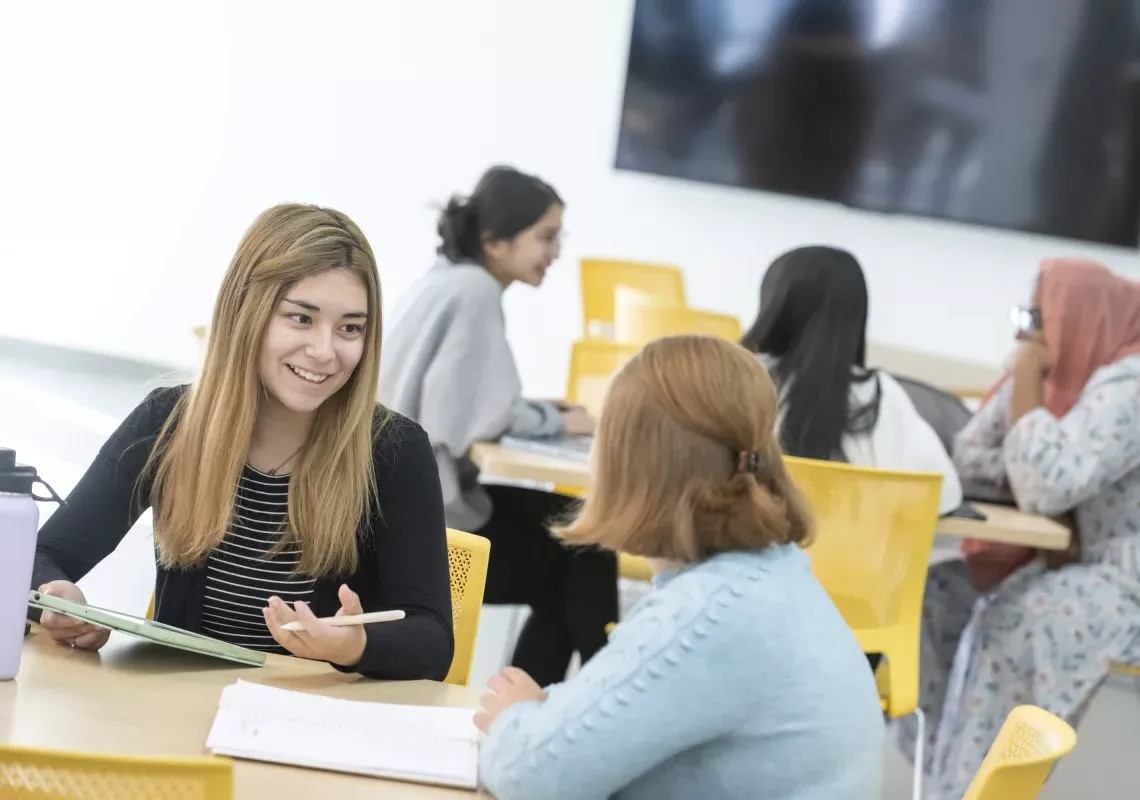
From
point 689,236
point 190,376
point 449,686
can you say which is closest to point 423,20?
point 689,236

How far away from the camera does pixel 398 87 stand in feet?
23.5

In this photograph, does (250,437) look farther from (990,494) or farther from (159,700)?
(990,494)

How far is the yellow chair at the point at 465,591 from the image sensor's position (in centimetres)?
211

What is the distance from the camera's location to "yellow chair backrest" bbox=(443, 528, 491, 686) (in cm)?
212

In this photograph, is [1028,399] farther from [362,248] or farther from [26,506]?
[26,506]

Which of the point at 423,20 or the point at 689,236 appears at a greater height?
the point at 423,20

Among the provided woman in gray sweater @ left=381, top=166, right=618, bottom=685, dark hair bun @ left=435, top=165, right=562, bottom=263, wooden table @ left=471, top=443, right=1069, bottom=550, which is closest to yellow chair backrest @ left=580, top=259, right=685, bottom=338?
dark hair bun @ left=435, top=165, right=562, bottom=263

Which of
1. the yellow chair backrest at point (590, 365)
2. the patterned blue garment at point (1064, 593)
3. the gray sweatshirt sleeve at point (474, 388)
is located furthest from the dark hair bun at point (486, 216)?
the patterned blue garment at point (1064, 593)

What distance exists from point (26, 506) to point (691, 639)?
26.3 inches

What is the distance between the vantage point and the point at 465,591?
2145 millimetres

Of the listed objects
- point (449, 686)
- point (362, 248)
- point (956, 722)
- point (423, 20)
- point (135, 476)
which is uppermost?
point (423, 20)

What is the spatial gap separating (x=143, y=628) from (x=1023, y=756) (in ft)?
3.14

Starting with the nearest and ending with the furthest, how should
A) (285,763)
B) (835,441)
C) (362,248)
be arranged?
1. (285,763)
2. (362,248)
3. (835,441)

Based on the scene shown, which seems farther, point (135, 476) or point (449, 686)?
point (135, 476)
